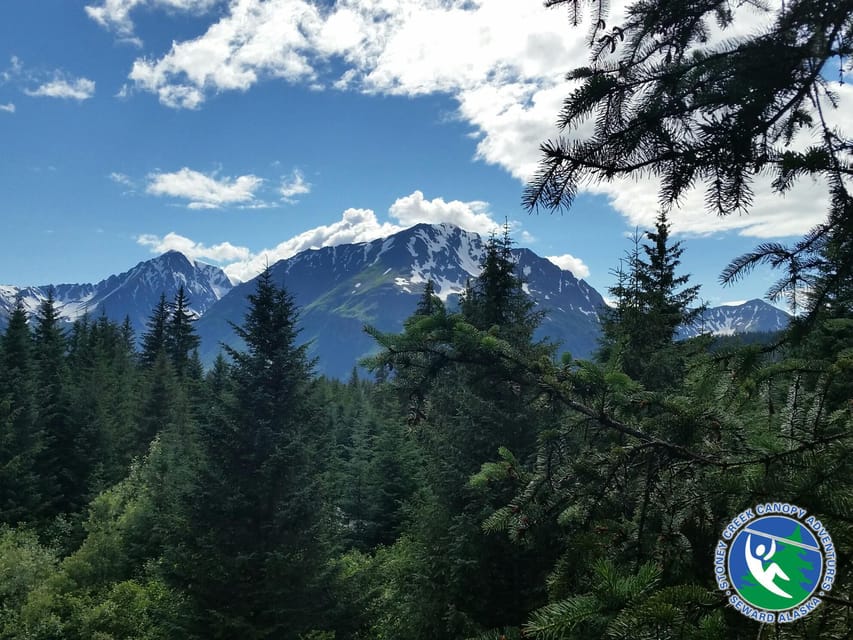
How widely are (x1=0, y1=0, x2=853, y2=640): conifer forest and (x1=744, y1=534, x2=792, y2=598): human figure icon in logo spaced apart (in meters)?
0.13

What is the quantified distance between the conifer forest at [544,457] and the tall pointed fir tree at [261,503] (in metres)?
0.08

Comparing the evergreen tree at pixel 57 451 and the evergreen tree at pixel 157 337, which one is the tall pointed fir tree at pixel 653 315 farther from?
the evergreen tree at pixel 157 337

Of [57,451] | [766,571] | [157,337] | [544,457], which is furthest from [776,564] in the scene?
[157,337]

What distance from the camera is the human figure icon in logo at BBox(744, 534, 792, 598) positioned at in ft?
5.62

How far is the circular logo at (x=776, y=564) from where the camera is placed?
5.51 ft

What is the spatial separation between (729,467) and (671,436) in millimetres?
904

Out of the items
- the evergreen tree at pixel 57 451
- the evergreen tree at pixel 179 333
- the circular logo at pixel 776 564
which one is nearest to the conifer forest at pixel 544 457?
the circular logo at pixel 776 564

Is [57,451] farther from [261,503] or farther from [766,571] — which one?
[766,571]

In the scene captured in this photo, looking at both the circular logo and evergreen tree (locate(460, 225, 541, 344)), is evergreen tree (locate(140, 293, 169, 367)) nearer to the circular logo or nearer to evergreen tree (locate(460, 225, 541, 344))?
evergreen tree (locate(460, 225, 541, 344))

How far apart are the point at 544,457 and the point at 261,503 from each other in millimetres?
12454

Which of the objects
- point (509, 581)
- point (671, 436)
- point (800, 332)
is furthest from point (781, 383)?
point (509, 581)

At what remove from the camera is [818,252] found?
2.97m

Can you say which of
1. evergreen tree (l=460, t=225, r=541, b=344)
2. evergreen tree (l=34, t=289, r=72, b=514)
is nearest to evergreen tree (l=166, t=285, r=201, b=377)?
evergreen tree (l=34, t=289, r=72, b=514)

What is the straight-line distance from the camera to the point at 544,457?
3797 mm
